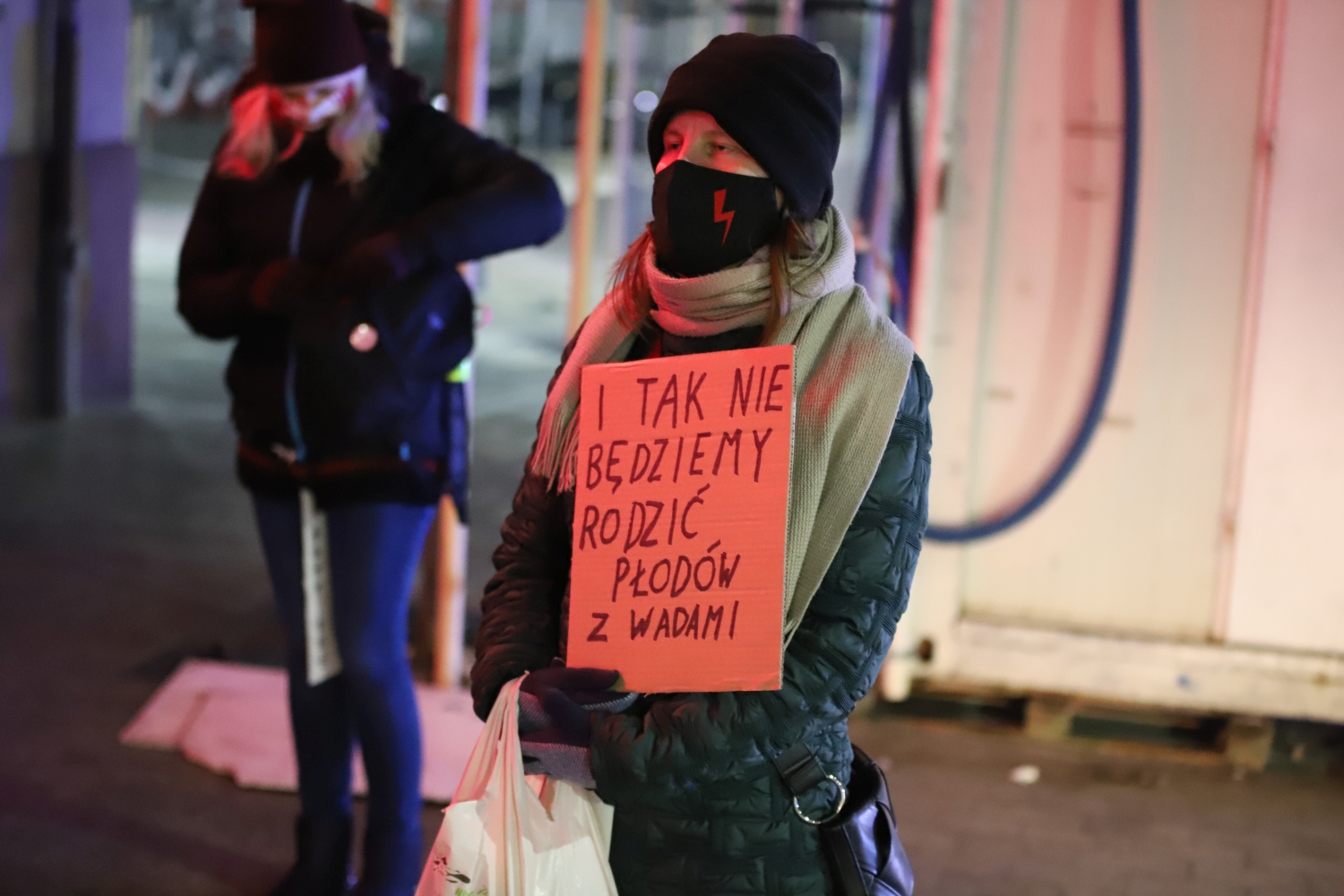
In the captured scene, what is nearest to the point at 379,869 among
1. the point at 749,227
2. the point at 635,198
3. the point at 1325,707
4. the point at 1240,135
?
the point at 749,227

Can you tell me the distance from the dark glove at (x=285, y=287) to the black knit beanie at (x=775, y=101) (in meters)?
1.25

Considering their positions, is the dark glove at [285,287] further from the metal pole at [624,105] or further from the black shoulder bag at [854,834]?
the metal pole at [624,105]

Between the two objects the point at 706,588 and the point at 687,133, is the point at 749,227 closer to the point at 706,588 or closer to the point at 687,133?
the point at 687,133

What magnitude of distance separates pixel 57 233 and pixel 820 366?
748 cm

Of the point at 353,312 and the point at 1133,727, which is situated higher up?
the point at 353,312

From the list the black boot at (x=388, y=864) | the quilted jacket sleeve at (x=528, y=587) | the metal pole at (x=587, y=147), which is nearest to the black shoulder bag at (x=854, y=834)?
the quilted jacket sleeve at (x=528, y=587)

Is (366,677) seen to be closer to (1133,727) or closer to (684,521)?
(684,521)

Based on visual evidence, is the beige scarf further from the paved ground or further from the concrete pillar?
the concrete pillar

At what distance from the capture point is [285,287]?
276cm

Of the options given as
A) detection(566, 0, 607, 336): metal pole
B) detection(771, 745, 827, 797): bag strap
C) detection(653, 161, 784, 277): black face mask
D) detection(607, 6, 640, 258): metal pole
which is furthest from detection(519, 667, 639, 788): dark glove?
detection(607, 6, 640, 258): metal pole

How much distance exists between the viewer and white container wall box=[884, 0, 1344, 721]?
3.91 m

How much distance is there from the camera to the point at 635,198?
48.7 ft

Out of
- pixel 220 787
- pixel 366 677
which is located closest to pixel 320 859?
pixel 366 677

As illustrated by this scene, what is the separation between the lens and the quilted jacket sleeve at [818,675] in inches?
63.2
